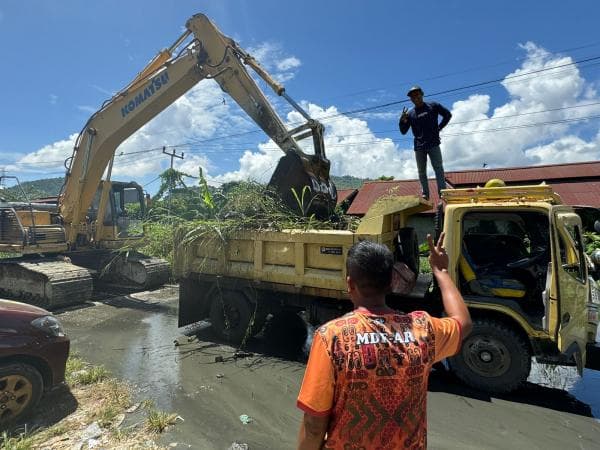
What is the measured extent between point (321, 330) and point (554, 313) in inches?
136

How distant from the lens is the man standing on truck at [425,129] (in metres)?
5.98

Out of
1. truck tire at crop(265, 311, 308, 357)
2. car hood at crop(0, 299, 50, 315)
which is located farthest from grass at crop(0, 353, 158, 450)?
truck tire at crop(265, 311, 308, 357)

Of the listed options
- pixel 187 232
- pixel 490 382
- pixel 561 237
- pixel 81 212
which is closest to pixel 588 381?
pixel 490 382

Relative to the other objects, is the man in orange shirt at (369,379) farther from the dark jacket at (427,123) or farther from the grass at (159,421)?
the dark jacket at (427,123)

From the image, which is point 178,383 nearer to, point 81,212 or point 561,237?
point 561,237

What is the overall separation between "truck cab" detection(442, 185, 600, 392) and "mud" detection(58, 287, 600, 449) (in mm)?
389

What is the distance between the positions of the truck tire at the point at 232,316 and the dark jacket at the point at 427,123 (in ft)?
11.9

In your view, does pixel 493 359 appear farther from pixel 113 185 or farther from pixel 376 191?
pixel 376 191

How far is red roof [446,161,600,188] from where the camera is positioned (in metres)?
18.6

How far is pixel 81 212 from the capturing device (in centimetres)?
957

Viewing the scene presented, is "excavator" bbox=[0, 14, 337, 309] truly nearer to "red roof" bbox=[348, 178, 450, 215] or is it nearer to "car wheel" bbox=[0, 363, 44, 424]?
"car wheel" bbox=[0, 363, 44, 424]

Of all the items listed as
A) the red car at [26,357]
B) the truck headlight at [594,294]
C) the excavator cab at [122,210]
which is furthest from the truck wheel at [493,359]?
the excavator cab at [122,210]

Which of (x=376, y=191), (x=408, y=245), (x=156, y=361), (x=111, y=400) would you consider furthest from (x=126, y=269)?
(x=376, y=191)

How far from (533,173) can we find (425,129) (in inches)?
665
